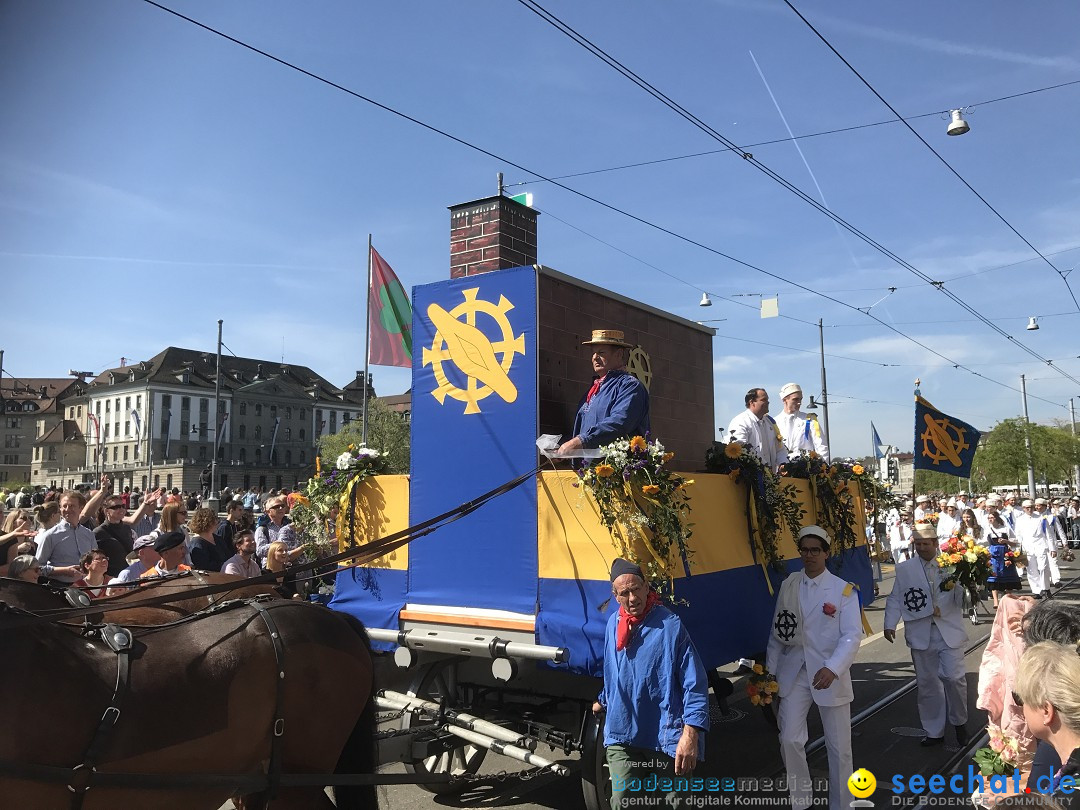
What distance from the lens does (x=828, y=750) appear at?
5.29 m

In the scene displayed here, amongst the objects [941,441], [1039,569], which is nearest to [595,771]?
[941,441]

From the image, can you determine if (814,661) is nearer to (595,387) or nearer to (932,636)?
(595,387)

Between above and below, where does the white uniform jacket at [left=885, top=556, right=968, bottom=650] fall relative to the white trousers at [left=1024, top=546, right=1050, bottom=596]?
above

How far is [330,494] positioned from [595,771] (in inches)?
115

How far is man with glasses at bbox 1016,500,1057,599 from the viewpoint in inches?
652

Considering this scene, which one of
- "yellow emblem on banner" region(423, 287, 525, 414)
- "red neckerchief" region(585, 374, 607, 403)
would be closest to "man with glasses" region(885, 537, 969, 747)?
"red neckerchief" region(585, 374, 607, 403)

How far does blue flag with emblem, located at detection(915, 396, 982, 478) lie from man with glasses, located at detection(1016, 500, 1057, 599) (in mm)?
8383

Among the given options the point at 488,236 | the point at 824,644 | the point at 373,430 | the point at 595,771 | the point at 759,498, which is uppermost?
the point at 373,430

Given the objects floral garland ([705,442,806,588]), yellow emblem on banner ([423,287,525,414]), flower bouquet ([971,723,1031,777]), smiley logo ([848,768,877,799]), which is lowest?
smiley logo ([848,768,877,799])

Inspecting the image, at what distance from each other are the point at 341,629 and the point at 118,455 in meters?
105

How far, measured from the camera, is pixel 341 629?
4402 mm

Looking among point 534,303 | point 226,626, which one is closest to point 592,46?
point 534,303

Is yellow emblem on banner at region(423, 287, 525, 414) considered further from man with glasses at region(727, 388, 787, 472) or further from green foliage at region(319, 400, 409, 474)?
green foliage at region(319, 400, 409, 474)

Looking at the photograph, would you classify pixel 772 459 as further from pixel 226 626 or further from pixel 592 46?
pixel 226 626
